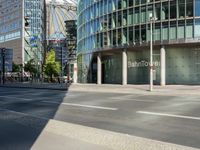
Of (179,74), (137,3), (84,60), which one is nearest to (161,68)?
(179,74)

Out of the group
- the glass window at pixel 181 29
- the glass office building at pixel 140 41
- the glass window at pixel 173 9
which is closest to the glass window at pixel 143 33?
the glass office building at pixel 140 41

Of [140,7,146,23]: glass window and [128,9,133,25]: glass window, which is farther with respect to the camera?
[128,9,133,25]: glass window

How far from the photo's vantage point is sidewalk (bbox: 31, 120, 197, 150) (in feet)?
26.8

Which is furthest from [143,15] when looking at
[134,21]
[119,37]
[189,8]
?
[189,8]

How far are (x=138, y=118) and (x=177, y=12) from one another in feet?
129

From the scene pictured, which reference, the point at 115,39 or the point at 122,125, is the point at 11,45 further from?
the point at 122,125

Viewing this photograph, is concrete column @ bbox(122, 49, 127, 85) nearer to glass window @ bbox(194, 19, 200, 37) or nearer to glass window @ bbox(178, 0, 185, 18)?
glass window @ bbox(178, 0, 185, 18)

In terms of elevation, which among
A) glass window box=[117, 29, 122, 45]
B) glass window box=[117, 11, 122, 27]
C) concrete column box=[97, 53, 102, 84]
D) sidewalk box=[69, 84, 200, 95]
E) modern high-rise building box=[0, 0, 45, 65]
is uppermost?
modern high-rise building box=[0, 0, 45, 65]

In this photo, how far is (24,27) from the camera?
154375mm

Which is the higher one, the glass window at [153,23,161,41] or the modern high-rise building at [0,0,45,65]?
the modern high-rise building at [0,0,45,65]

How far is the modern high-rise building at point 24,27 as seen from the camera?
151750 mm

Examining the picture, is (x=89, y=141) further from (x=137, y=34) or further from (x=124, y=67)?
(x=124, y=67)

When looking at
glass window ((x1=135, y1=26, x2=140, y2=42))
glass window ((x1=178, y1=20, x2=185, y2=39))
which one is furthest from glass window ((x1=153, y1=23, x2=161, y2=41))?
glass window ((x1=178, y1=20, x2=185, y2=39))

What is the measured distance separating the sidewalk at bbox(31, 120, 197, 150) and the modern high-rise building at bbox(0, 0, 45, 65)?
135343 mm
